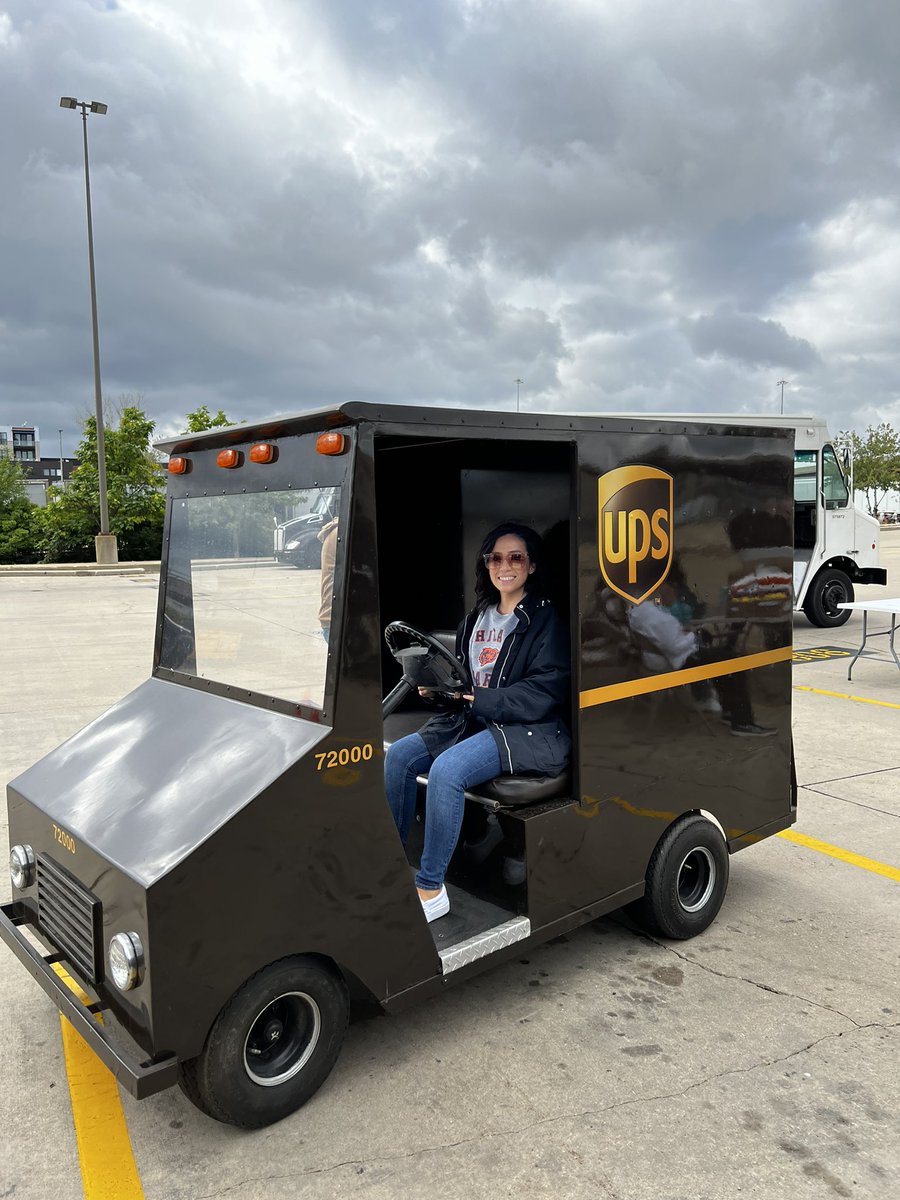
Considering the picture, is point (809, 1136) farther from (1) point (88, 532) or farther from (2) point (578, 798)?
(1) point (88, 532)

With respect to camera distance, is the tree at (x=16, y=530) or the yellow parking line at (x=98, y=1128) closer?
the yellow parking line at (x=98, y=1128)

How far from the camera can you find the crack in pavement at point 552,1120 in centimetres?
265

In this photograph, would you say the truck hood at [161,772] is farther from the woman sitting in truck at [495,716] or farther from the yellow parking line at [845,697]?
the yellow parking line at [845,697]

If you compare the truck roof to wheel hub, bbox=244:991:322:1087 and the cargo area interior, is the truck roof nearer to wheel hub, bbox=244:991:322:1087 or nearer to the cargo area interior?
the cargo area interior

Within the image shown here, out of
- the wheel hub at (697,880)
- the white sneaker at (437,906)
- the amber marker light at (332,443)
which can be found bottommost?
the wheel hub at (697,880)

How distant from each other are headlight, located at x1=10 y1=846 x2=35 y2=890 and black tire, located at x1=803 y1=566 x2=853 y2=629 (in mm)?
12013

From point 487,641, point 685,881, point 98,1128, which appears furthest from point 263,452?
point 685,881

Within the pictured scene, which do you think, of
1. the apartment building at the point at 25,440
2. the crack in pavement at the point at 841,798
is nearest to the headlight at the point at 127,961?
the crack in pavement at the point at 841,798

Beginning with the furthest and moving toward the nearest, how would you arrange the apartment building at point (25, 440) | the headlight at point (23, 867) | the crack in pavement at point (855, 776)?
the apartment building at point (25, 440) < the crack in pavement at point (855, 776) < the headlight at point (23, 867)

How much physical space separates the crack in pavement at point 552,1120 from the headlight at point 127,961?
2.10 feet

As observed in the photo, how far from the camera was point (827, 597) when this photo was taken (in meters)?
13.5

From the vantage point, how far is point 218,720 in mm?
3205

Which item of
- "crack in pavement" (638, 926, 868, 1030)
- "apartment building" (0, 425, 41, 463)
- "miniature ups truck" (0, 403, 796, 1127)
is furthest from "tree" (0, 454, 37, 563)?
"apartment building" (0, 425, 41, 463)

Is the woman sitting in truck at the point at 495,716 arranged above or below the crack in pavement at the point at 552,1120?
above
